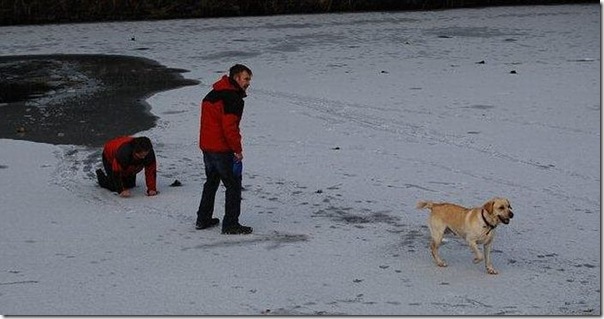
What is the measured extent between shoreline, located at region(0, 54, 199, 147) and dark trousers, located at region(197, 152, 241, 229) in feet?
12.5

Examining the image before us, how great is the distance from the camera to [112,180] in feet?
29.5

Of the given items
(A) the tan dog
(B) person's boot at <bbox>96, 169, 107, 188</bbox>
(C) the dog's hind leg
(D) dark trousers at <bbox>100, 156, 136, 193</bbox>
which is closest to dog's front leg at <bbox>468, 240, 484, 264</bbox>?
(A) the tan dog

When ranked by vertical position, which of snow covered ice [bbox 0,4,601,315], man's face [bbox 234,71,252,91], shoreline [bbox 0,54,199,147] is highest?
man's face [bbox 234,71,252,91]

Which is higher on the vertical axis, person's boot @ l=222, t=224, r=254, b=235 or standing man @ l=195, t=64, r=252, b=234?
standing man @ l=195, t=64, r=252, b=234

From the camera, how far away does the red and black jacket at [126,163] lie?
8727 mm

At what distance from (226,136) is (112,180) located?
2.03 m

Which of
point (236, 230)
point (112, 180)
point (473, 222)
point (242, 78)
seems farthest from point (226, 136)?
point (112, 180)

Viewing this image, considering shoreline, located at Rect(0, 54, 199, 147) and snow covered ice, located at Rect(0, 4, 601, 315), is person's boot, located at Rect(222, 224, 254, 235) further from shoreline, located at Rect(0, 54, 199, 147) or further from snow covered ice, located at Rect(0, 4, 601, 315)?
shoreline, located at Rect(0, 54, 199, 147)

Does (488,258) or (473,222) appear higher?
(473,222)

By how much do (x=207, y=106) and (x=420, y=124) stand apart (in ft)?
17.1

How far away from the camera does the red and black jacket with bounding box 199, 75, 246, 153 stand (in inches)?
289

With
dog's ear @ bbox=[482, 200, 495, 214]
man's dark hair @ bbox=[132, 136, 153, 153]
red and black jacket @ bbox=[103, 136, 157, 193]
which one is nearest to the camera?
dog's ear @ bbox=[482, 200, 495, 214]

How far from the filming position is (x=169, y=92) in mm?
14898

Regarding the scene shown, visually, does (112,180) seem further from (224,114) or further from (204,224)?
(224,114)
